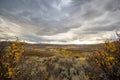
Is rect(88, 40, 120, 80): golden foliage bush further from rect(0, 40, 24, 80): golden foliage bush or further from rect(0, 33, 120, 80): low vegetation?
rect(0, 40, 24, 80): golden foliage bush

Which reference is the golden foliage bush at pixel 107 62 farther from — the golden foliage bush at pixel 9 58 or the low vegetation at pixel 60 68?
the golden foliage bush at pixel 9 58

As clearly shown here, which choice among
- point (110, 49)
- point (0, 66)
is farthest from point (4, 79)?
point (110, 49)

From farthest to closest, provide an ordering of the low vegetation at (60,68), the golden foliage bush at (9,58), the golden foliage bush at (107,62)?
the golden foliage bush at (107,62) < the low vegetation at (60,68) < the golden foliage bush at (9,58)

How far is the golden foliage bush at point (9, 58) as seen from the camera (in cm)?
1261

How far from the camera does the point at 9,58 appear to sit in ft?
42.3

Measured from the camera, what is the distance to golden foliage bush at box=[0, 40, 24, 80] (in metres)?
12.6

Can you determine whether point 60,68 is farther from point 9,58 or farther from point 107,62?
point 9,58

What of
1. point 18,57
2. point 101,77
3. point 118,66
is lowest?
point 101,77

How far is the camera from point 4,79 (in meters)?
12.8

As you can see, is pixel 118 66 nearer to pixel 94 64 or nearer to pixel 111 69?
pixel 111 69

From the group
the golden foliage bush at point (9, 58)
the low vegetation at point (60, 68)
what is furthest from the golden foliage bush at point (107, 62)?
the golden foliage bush at point (9, 58)

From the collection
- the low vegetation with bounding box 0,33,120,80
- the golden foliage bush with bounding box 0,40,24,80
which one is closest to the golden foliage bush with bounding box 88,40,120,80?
the low vegetation with bounding box 0,33,120,80

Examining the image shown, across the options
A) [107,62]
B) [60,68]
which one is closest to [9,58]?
[107,62]

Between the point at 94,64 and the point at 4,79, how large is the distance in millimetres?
8070
